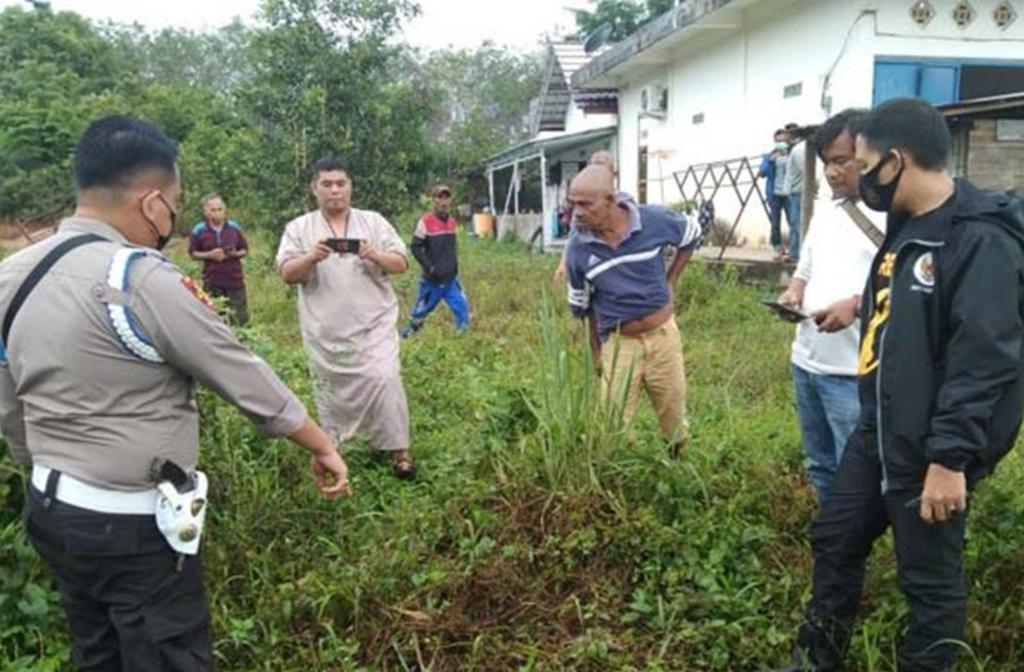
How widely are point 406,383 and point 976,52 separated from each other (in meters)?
7.66

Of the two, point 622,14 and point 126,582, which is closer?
point 126,582

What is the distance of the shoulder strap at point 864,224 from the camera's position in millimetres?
2938

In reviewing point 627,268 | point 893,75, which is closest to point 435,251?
point 627,268

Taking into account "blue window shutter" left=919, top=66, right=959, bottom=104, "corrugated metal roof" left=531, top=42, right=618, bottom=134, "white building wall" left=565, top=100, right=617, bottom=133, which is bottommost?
"blue window shutter" left=919, top=66, right=959, bottom=104

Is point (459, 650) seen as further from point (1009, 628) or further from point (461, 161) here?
point (461, 161)

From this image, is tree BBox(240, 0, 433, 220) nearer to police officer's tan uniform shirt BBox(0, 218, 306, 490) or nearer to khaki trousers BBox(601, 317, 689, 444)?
khaki trousers BBox(601, 317, 689, 444)

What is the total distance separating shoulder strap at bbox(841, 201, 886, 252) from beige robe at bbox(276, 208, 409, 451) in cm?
216

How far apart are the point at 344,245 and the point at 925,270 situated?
2673 millimetres

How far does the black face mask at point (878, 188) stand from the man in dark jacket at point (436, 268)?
594cm

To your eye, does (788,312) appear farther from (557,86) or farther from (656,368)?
(557,86)

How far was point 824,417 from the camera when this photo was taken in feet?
10.5

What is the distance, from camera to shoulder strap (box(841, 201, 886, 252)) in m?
2.94

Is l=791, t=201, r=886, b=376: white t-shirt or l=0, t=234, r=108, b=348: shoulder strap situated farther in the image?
l=791, t=201, r=886, b=376: white t-shirt

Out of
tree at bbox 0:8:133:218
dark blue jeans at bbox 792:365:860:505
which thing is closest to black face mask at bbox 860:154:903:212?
dark blue jeans at bbox 792:365:860:505
